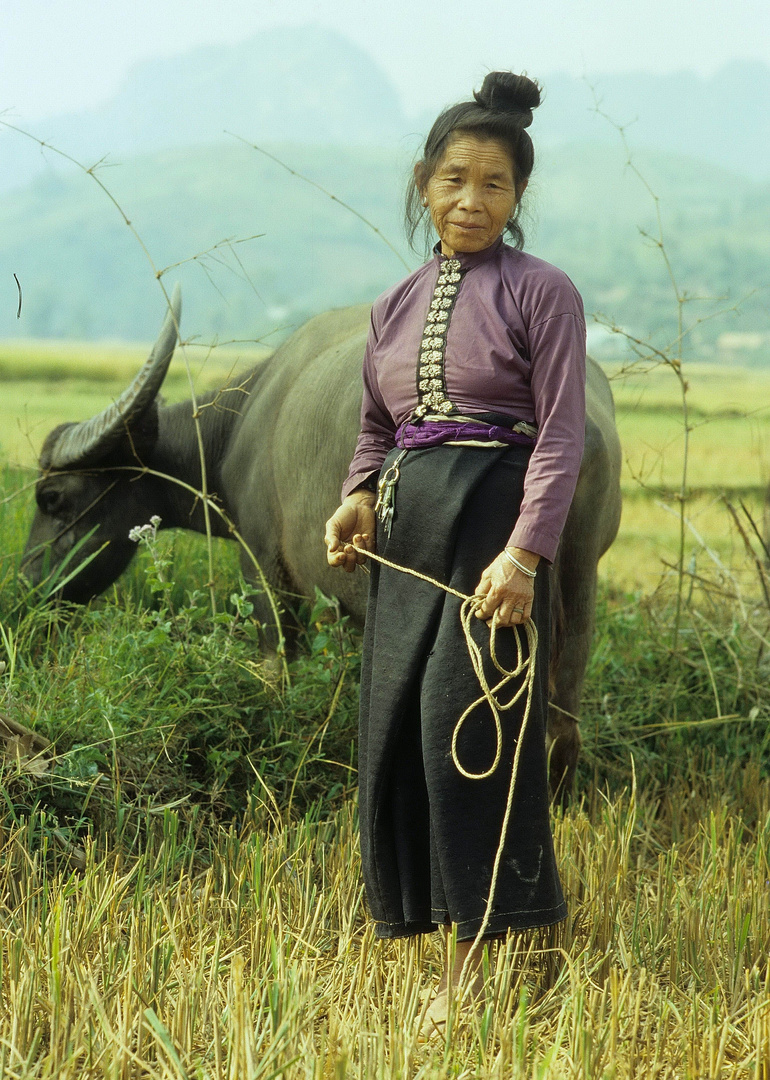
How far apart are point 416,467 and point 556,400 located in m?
0.29

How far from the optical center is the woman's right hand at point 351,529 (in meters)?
2.11

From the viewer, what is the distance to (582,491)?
8.91 ft

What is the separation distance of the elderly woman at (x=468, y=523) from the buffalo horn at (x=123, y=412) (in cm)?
176

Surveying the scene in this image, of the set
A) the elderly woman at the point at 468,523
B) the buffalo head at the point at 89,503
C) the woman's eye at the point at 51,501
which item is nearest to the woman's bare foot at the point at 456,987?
the elderly woman at the point at 468,523

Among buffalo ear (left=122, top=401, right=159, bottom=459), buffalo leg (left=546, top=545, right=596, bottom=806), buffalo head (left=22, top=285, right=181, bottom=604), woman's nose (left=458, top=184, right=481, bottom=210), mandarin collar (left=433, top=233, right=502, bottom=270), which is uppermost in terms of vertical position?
woman's nose (left=458, top=184, right=481, bottom=210)

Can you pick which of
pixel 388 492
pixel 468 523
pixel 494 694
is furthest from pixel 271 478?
pixel 494 694

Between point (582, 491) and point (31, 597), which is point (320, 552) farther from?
point (31, 597)

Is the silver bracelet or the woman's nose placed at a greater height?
the woman's nose

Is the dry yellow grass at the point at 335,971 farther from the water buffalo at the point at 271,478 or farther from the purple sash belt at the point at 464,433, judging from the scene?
the purple sash belt at the point at 464,433

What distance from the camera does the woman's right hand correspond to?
211 cm

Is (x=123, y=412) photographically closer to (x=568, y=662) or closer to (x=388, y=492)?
(x=568, y=662)

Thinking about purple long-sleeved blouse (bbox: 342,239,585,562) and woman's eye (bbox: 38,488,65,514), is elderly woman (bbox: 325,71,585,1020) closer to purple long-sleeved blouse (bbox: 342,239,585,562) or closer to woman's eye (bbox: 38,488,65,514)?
purple long-sleeved blouse (bbox: 342,239,585,562)

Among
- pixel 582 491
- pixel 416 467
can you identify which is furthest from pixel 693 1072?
pixel 582 491

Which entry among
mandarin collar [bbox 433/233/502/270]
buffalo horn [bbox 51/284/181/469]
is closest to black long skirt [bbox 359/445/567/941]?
mandarin collar [bbox 433/233/502/270]
